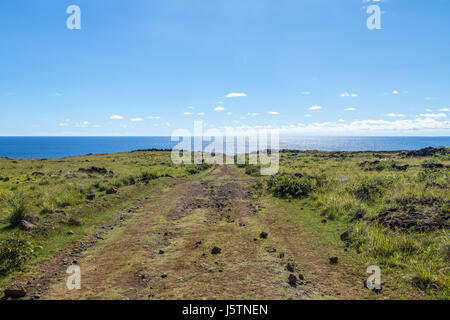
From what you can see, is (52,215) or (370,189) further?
(370,189)

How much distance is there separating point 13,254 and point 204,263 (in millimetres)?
5915

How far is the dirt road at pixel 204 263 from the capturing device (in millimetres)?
5832

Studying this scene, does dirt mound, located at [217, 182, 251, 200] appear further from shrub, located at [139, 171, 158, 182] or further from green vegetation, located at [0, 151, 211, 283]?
shrub, located at [139, 171, 158, 182]

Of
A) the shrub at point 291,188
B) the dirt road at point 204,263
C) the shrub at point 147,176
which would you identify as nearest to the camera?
the dirt road at point 204,263

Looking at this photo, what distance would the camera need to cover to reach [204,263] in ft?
23.6

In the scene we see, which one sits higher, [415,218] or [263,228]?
[415,218]

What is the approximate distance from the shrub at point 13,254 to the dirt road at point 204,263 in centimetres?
122

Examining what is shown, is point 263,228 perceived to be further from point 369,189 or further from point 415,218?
point 369,189

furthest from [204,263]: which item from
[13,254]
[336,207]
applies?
[336,207]

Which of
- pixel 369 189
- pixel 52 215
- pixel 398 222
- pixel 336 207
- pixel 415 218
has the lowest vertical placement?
pixel 52 215

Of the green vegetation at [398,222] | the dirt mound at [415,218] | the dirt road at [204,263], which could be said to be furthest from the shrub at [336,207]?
the dirt road at [204,263]

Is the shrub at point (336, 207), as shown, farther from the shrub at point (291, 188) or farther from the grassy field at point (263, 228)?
the shrub at point (291, 188)

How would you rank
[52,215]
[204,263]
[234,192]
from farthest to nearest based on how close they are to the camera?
[234,192]
[52,215]
[204,263]
